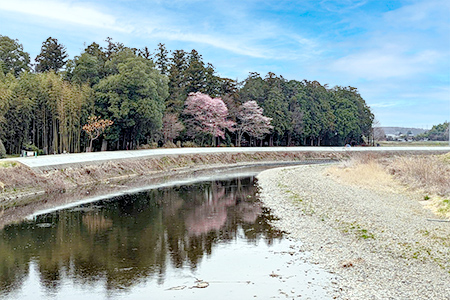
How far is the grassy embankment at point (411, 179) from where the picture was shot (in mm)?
15397

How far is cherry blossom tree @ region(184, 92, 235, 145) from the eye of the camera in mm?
46719

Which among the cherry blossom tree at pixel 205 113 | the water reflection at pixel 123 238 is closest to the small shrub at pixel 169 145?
the cherry blossom tree at pixel 205 113

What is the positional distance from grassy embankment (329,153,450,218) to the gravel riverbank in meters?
0.59

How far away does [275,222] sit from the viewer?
13828 mm

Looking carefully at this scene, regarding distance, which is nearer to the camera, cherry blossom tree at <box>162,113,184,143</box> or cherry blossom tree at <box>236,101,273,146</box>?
cherry blossom tree at <box>162,113,184,143</box>

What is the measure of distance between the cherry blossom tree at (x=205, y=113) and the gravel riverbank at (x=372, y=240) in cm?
2897

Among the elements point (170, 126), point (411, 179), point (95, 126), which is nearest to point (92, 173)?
point (95, 126)

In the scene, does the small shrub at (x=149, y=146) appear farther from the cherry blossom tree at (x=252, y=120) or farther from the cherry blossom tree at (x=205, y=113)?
the cherry blossom tree at (x=252, y=120)

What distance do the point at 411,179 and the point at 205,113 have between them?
29955mm

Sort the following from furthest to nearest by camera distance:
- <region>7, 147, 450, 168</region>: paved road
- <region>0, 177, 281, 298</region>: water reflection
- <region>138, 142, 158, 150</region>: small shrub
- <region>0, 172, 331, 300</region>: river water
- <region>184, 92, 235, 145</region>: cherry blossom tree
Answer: <region>184, 92, 235, 145</region>: cherry blossom tree → <region>138, 142, 158, 150</region>: small shrub → <region>7, 147, 450, 168</region>: paved road → <region>0, 177, 281, 298</region>: water reflection → <region>0, 172, 331, 300</region>: river water

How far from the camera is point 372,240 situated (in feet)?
35.2

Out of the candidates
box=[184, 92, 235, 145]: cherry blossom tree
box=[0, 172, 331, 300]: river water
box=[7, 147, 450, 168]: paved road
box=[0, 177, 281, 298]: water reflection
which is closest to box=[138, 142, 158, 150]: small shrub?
box=[7, 147, 450, 168]: paved road

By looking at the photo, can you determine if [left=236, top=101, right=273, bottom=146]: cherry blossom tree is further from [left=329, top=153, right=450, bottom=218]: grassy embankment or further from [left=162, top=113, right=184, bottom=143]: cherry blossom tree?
[left=329, top=153, right=450, bottom=218]: grassy embankment

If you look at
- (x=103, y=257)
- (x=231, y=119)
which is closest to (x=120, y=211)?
(x=103, y=257)
